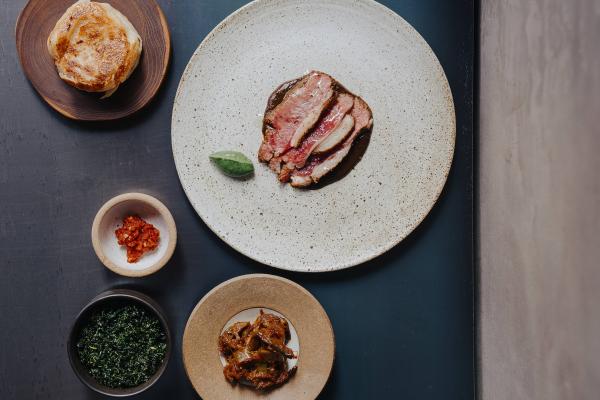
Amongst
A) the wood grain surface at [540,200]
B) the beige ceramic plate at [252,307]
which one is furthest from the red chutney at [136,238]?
the wood grain surface at [540,200]

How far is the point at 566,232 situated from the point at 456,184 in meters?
0.78

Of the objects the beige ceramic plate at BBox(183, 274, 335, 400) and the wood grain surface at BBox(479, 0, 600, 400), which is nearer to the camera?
the wood grain surface at BBox(479, 0, 600, 400)

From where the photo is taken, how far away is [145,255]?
2.15 metres

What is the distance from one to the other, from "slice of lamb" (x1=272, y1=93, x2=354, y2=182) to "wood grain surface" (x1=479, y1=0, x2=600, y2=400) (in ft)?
1.64

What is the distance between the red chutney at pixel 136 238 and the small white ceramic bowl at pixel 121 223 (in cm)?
2

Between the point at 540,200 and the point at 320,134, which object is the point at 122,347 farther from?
the point at 540,200

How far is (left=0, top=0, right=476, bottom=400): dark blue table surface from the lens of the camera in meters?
2.21

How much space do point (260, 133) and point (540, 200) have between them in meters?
1.01

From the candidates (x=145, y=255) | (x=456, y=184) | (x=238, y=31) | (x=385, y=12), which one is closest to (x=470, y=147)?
(x=456, y=184)

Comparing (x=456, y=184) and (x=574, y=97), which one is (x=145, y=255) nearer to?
(x=456, y=184)

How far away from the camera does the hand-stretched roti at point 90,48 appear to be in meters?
2.03

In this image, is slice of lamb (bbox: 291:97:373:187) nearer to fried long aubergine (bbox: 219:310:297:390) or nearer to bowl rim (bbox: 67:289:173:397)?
fried long aubergine (bbox: 219:310:297:390)

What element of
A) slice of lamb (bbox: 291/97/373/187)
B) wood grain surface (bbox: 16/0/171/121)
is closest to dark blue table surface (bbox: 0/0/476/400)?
wood grain surface (bbox: 16/0/171/121)

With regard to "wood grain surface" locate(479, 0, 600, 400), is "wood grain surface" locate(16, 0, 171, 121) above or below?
above
